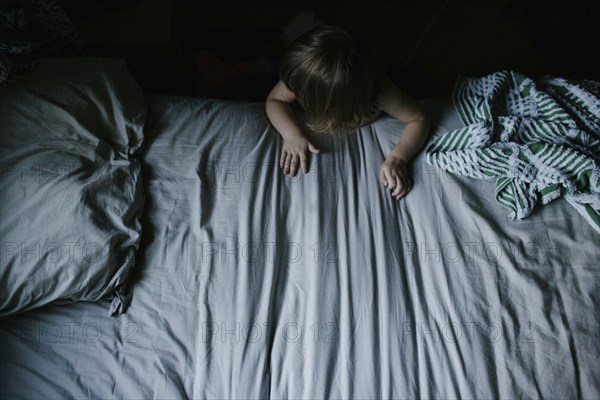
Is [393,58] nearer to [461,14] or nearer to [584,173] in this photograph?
[461,14]

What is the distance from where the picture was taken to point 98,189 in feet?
2.56

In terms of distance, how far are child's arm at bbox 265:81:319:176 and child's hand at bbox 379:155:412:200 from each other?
0.51 feet

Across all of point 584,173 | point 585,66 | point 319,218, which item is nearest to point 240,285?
point 319,218

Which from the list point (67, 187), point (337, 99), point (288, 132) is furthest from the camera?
point (288, 132)

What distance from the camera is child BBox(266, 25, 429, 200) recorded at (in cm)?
83

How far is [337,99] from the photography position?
0.86 metres

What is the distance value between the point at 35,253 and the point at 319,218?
50 cm

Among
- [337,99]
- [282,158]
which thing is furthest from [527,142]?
[282,158]

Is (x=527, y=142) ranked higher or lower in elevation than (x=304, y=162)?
higher

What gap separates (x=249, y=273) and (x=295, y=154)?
284 mm

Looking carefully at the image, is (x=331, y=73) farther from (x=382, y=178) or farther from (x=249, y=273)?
(x=249, y=273)

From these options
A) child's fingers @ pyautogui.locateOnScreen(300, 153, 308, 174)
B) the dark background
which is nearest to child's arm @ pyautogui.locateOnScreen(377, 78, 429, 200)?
child's fingers @ pyautogui.locateOnScreen(300, 153, 308, 174)

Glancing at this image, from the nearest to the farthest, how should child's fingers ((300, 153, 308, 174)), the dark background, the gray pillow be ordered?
the gray pillow, child's fingers ((300, 153, 308, 174)), the dark background

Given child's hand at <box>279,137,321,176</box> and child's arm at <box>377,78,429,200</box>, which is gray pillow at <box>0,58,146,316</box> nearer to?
child's hand at <box>279,137,321,176</box>
